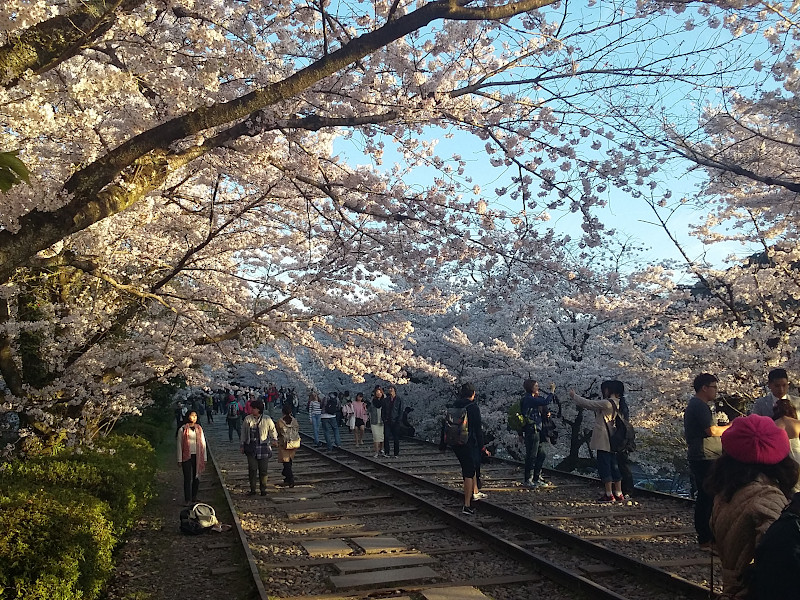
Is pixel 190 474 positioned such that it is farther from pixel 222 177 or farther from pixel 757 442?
pixel 757 442

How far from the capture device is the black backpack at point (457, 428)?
919cm

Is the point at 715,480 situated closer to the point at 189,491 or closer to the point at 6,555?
the point at 6,555

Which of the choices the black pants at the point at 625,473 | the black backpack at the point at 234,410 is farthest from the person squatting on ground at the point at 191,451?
the black backpack at the point at 234,410

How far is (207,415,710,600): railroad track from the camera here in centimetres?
610

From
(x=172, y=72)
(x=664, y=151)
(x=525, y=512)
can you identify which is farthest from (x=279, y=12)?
(x=525, y=512)

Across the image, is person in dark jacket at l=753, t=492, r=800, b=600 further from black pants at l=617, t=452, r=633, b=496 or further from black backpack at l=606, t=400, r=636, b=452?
black pants at l=617, t=452, r=633, b=496

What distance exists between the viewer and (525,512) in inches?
373

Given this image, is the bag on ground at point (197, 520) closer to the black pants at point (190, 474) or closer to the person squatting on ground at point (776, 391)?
the black pants at point (190, 474)

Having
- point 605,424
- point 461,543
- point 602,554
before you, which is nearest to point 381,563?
point 461,543

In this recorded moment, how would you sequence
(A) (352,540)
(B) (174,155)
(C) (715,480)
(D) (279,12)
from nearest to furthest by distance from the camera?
(C) (715,480)
(B) (174,155)
(D) (279,12)
(A) (352,540)

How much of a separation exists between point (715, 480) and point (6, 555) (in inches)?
181

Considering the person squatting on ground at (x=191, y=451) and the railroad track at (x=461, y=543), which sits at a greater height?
the person squatting on ground at (x=191, y=451)

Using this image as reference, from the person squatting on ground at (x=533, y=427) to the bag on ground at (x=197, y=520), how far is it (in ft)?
17.6

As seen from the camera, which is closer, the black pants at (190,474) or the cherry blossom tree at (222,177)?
the cherry blossom tree at (222,177)
